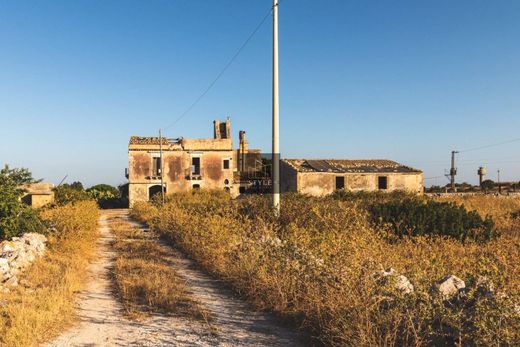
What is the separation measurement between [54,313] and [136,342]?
154 centimetres

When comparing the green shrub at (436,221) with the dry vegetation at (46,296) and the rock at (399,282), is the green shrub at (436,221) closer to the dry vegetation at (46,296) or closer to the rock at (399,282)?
the rock at (399,282)

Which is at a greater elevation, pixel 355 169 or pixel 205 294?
pixel 355 169

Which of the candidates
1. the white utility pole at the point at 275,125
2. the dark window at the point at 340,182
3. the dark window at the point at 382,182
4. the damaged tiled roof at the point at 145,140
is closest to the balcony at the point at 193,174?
A: the damaged tiled roof at the point at 145,140

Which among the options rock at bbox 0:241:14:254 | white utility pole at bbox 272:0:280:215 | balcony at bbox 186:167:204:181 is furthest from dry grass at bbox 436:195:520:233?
balcony at bbox 186:167:204:181

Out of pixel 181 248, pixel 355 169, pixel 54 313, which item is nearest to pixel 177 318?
pixel 54 313

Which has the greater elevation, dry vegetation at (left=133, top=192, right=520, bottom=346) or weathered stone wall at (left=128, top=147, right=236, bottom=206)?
weathered stone wall at (left=128, top=147, right=236, bottom=206)

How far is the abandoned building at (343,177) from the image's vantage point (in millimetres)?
32000

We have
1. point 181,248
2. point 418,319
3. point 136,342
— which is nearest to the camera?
point 418,319

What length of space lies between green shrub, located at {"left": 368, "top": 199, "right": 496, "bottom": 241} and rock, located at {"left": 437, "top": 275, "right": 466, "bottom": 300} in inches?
289

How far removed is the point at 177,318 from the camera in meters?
5.35

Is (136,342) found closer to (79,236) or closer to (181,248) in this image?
(181,248)

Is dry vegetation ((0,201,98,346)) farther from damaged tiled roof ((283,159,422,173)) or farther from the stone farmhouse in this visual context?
damaged tiled roof ((283,159,422,173))

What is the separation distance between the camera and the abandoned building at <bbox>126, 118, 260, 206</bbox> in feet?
108

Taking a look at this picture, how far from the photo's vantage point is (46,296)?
19.2 feet
